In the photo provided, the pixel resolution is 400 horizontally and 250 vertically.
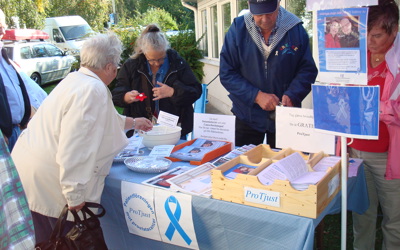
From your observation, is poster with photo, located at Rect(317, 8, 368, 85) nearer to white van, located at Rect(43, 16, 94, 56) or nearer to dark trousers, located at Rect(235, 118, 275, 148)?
dark trousers, located at Rect(235, 118, 275, 148)

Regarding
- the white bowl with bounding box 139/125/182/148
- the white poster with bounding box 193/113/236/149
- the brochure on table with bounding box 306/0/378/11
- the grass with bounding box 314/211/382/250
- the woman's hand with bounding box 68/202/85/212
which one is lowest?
the grass with bounding box 314/211/382/250

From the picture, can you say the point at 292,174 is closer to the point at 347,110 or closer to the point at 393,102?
the point at 347,110

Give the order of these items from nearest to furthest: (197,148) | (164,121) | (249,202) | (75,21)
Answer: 1. (249,202)
2. (197,148)
3. (164,121)
4. (75,21)

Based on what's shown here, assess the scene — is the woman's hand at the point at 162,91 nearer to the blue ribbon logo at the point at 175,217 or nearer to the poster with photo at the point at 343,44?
the blue ribbon logo at the point at 175,217

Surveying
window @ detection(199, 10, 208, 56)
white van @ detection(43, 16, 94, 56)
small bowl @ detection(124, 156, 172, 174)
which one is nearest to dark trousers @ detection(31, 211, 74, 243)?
small bowl @ detection(124, 156, 172, 174)

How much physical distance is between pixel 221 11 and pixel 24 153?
669cm

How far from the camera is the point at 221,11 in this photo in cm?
797

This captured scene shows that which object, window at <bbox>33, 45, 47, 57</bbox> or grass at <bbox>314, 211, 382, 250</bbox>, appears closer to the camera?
grass at <bbox>314, 211, 382, 250</bbox>

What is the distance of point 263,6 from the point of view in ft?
7.83

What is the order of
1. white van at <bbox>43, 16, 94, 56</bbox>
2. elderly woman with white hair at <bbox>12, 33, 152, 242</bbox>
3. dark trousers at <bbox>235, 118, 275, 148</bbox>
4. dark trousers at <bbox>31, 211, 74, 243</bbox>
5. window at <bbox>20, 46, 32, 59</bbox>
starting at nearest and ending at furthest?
elderly woman with white hair at <bbox>12, 33, 152, 242</bbox> < dark trousers at <bbox>31, 211, 74, 243</bbox> < dark trousers at <bbox>235, 118, 275, 148</bbox> < window at <bbox>20, 46, 32, 59</bbox> < white van at <bbox>43, 16, 94, 56</bbox>

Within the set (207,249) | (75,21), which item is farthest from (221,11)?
(75,21)

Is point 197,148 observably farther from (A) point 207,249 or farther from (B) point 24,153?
(B) point 24,153

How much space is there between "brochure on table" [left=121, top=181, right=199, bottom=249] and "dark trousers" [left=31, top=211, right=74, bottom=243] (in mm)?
337

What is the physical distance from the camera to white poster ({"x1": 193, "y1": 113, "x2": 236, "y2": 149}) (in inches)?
95.2
